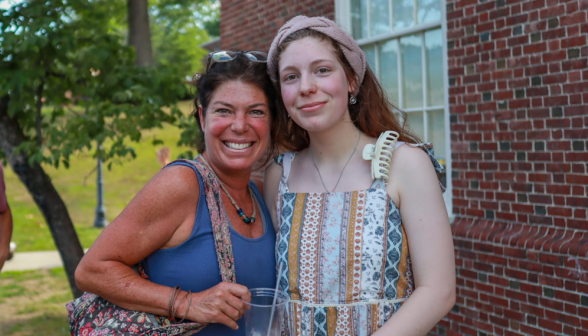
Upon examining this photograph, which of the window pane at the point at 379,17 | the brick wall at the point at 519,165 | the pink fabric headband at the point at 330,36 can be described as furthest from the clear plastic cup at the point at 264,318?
the window pane at the point at 379,17

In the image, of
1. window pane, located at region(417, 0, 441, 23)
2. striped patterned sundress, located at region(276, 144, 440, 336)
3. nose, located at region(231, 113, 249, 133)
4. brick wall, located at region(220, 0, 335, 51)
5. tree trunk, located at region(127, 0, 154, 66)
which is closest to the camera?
striped patterned sundress, located at region(276, 144, 440, 336)

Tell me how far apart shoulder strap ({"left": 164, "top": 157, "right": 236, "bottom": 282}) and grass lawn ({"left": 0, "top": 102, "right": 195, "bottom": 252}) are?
443 inches

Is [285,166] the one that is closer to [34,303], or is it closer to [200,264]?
[200,264]

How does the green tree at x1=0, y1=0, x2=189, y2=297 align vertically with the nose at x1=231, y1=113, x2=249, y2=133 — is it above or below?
above

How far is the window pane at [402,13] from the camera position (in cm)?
569

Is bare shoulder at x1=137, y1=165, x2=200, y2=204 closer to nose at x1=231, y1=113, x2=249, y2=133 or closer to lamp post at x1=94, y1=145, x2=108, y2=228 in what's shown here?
nose at x1=231, y1=113, x2=249, y2=133

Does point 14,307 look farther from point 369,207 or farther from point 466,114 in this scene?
point 369,207

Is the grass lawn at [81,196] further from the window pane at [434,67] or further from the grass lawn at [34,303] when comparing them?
the window pane at [434,67]

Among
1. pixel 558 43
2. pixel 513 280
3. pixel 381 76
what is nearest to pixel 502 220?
pixel 513 280

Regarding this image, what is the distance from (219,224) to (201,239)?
9 centimetres

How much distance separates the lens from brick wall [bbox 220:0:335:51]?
7.03 metres

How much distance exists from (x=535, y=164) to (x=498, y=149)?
0.37 metres

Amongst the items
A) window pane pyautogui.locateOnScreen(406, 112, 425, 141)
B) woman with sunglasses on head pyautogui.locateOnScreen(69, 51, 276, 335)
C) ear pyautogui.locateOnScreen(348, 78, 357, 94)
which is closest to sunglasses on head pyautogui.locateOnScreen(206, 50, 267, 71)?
woman with sunglasses on head pyautogui.locateOnScreen(69, 51, 276, 335)

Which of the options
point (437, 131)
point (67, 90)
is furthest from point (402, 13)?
point (67, 90)
